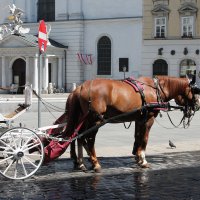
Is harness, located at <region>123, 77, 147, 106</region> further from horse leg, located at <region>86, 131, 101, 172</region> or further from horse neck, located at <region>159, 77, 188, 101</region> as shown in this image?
horse leg, located at <region>86, 131, 101, 172</region>

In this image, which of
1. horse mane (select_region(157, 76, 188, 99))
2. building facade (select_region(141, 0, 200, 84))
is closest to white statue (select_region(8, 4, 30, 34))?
building facade (select_region(141, 0, 200, 84))

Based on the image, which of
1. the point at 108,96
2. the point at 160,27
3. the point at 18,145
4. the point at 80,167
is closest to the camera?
the point at 18,145

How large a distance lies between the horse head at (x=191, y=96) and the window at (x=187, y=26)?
1416 inches

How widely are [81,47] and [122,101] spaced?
4182cm

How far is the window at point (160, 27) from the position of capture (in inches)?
1829

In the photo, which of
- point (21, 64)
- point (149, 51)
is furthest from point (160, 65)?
point (21, 64)

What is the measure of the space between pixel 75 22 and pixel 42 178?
141 feet

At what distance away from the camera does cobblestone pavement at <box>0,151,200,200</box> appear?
25.4 feet

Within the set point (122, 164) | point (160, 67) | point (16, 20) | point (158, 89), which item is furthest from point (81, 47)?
point (158, 89)

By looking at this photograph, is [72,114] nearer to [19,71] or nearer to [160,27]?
[160,27]

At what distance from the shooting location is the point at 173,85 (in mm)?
10414

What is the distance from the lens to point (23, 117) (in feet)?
72.8

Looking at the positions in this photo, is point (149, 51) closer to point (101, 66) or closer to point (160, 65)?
point (160, 65)

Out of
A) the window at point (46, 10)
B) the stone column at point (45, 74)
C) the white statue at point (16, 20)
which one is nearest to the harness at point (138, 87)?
the stone column at point (45, 74)
